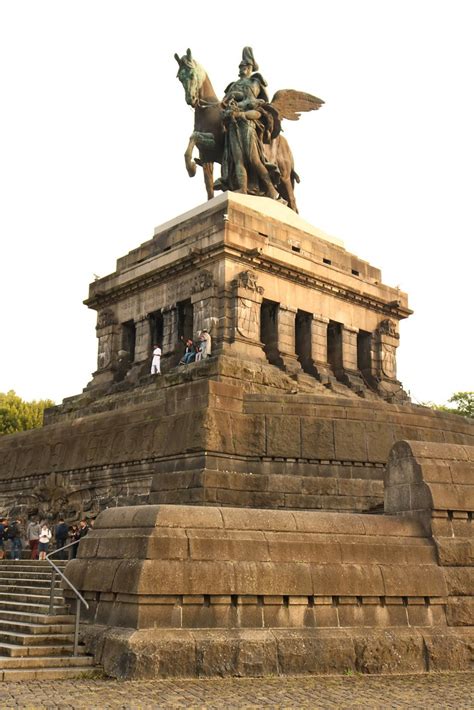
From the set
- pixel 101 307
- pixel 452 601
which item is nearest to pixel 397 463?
pixel 452 601

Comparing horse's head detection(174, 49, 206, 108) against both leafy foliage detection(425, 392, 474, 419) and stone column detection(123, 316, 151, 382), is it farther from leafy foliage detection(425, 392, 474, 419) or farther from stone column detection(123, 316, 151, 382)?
leafy foliage detection(425, 392, 474, 419)

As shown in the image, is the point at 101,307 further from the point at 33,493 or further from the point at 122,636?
the point at 122,636

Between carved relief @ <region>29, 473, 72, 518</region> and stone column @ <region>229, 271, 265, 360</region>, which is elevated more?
stone column @ <region>229, 271, 265, 360</region>

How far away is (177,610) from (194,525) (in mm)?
1158

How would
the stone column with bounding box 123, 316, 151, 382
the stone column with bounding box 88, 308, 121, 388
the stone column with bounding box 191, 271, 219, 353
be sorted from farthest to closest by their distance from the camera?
the stone column with bounding box 88, 308, 121, 388, the stone column with bounding box 123, 316, 151, 382, the stone column with bounding box 191, 271, 219, 353

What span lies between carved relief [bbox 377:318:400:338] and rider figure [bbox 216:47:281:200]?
6.50m

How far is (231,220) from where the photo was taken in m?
27.6

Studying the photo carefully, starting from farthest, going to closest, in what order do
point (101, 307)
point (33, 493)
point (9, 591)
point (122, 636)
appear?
point (101, 307)
point (33, 493)
point (9, 591)
point (122, 636)

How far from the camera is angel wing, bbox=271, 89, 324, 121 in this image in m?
34.2

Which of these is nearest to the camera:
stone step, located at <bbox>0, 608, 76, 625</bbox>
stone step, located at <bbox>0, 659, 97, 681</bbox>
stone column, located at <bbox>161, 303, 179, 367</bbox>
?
stone step, located at <bbox>0, 659, 97, 681</bbox>

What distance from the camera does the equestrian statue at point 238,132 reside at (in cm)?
3134

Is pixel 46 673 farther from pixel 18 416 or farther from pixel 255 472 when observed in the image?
pixel 18 416

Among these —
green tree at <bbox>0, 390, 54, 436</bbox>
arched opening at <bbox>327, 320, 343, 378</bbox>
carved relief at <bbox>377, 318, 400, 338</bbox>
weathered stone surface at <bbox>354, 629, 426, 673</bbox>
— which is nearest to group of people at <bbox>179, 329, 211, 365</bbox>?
arched opening at <bbox>327, 320, 343, 378</bbox>

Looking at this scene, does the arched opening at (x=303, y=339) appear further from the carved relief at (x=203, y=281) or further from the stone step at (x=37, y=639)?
the stone step at (x=37, y=639)
